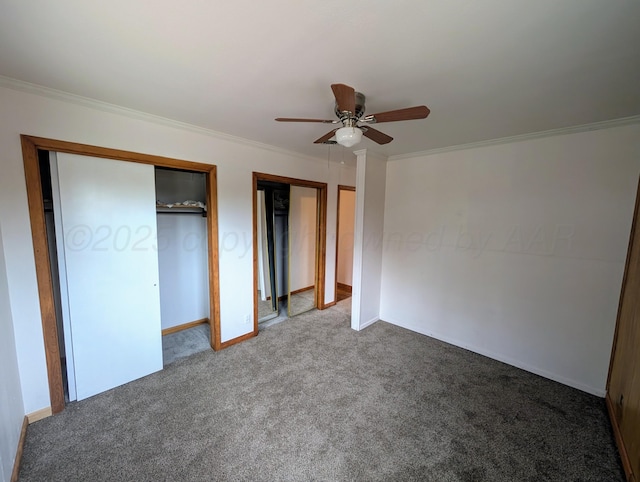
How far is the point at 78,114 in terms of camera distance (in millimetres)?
1960

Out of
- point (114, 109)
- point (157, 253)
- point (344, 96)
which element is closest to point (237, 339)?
point (157, 253)

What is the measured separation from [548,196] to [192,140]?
3.58 meters

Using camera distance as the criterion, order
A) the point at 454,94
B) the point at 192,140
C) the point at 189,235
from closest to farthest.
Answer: the point at 454,94, the point at 192,140, the point at 189,235

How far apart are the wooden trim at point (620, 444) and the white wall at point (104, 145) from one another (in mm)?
3256

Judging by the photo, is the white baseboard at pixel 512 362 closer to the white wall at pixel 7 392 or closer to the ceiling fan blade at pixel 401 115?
the ceiling fan blade at pixel 401 115

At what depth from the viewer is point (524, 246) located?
8.65ft

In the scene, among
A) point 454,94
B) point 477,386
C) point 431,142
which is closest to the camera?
point 454,94

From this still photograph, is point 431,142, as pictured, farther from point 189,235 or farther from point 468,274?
point 189,235

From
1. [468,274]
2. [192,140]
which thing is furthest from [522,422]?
[192,140]

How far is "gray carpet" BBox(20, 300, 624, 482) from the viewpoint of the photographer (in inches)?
62.4

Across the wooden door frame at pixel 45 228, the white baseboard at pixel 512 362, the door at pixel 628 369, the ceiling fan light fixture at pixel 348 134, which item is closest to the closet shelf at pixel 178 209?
the wooden door frame at pixel 45 228

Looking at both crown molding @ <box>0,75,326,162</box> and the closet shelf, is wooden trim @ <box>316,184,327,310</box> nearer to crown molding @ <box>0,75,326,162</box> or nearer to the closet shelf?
crown molding @ <box>0,75,326,162</box>

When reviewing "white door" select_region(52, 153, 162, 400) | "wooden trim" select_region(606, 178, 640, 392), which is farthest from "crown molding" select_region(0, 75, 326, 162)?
"wooden trim" select_region(606, 178, 640, 392)

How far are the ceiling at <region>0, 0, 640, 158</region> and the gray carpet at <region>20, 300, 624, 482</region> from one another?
95.4 inches
